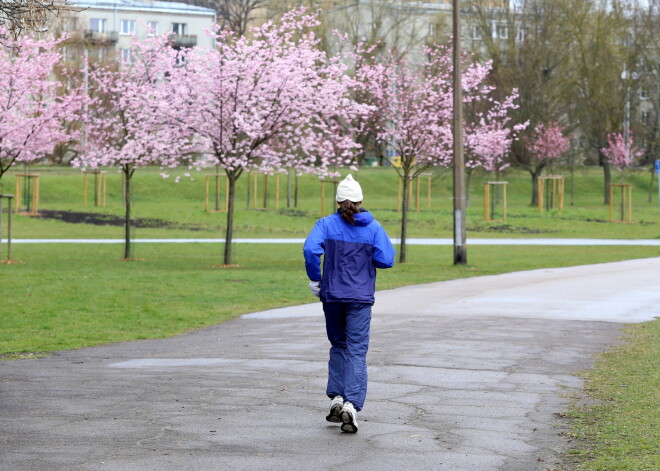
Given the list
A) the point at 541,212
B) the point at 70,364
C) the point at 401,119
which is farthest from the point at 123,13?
the point at 70,364

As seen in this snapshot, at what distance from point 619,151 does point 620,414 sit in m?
55.0

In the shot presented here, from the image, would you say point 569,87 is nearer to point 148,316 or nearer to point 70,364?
point 148,316

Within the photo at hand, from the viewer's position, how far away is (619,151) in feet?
201

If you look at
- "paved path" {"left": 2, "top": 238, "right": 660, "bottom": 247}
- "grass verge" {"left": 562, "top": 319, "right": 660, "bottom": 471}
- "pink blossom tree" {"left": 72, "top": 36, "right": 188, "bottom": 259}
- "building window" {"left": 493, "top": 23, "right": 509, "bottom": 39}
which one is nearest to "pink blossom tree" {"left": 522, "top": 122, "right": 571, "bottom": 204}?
"building window" {"left": 493, "top": 23, "right": 509, "bottom": 39}

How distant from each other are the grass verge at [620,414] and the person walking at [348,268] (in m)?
1.66

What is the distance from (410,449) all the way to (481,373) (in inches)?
138

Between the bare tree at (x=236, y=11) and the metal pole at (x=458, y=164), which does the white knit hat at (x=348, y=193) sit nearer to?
the metal pole at (x=458, y=164)

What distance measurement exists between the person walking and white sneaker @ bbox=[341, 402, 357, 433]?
1.26ft

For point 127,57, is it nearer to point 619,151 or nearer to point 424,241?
point 619,151

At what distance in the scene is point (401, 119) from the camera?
27781mm

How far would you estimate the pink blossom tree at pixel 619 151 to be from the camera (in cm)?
6128

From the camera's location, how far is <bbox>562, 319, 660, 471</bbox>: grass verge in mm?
6867

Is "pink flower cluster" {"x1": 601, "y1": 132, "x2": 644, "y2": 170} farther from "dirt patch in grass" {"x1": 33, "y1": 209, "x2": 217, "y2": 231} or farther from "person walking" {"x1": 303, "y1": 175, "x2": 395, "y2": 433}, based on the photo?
"person walking" {"x1": 303, "y1": 175, "x2": 395, "y2": 433}

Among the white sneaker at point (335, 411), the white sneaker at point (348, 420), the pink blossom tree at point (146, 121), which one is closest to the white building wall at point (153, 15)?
the pink blossom tree at point (146, 121)
